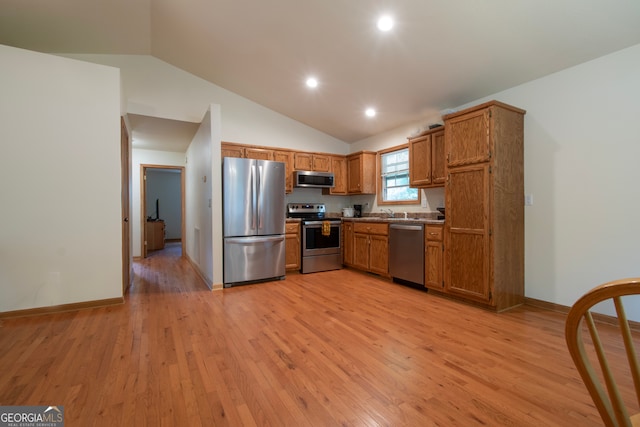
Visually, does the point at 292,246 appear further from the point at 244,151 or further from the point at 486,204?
the point at 486,204

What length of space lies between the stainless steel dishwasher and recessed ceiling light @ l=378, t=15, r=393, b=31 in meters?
2.35

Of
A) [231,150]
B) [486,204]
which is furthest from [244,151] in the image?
[486,204]

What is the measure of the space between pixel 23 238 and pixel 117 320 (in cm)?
133

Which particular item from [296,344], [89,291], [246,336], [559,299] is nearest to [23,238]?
[89,291]

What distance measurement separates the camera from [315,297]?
353 centimetres

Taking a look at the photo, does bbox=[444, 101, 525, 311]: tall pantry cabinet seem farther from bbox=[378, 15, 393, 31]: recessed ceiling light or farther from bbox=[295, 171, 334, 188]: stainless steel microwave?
bbox=[295, 171, 334, 188]: stainless steel microwave

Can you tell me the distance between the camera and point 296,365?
1993 millimetres

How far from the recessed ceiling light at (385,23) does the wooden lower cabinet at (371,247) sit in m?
2.56

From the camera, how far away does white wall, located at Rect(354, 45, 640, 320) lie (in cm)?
258

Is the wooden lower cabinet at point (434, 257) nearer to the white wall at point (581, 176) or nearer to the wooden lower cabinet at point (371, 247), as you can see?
the wooden lower cabinet at point (371, 247)

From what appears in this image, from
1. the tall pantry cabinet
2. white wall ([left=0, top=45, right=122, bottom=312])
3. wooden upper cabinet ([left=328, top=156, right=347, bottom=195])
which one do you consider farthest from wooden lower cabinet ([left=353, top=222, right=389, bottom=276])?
white wall ([left=0, top=45, right=122, bottom=312])

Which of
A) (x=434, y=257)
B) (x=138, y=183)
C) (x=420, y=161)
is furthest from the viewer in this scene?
(x=138, y=183)

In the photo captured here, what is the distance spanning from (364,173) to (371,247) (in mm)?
1475

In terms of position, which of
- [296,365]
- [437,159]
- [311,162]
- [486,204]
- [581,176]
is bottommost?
[296,365]
